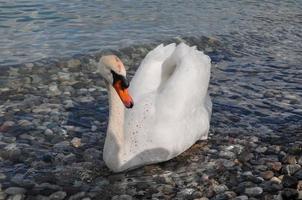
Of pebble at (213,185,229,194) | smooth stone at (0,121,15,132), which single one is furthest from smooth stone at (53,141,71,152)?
pebble at (213,185,229,194)

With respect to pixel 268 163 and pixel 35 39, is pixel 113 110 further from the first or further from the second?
pixel 35 39

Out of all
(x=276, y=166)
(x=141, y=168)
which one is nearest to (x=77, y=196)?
(x=141, y=168)

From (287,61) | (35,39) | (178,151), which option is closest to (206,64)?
(178,151)

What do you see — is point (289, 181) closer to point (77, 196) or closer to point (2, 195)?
point (77, 196)

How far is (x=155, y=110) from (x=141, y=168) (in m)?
0.82

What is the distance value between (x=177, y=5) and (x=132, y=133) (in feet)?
38.4

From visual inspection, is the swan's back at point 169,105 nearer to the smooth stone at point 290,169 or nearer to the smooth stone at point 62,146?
the smooth stone at point 62,146

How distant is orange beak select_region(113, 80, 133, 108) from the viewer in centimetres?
673

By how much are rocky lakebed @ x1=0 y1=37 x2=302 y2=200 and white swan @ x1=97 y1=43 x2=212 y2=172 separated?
0.82ft

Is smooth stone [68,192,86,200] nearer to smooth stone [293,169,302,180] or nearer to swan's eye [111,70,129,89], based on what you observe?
swan's eye [111,70,129,89]

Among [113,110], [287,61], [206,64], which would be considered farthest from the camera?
[287,61]

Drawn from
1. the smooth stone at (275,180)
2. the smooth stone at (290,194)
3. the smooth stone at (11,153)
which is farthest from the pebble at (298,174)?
the smooth stone at (11,153)

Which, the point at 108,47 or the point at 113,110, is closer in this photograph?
the point at 113,110

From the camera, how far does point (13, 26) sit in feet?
49.1
